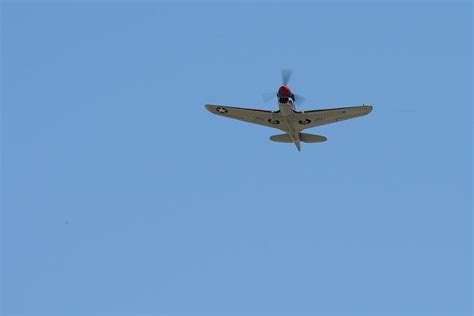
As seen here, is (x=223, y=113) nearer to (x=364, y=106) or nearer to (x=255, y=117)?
(x=255, y=117)

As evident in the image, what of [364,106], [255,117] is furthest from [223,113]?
[364,106]

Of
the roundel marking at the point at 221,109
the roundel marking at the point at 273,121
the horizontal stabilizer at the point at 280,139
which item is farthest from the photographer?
the roundel marking at the point at 221,109

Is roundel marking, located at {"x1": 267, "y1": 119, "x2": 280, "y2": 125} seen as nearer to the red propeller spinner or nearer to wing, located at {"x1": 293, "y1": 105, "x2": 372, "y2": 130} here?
wing, located at {"x1": 293, "y1": 105, "x2": 372, "y2": 130}

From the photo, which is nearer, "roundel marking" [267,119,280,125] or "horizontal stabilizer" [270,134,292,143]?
"roundel marking" [267,119,280,125]

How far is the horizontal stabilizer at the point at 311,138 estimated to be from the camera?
196ft

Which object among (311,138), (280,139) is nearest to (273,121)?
(280,139)

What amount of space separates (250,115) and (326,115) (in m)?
3.69

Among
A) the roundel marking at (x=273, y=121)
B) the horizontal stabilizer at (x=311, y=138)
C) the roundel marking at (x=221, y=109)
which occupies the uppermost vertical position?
the roundel marking at (x=221, y=109)

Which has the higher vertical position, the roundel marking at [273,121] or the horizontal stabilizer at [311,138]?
the roundel marking at [273,121]

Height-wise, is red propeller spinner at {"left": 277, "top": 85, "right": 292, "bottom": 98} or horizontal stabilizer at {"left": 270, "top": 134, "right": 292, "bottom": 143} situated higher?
red propeller spinner at {"left": 277, "top": 85, "right": 292, "bottom": 98}

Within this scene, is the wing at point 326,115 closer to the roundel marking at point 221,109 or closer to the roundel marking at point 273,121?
the roundel marking at point 273,121

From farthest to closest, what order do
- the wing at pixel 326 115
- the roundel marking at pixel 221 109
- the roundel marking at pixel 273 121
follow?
the roundel marking at pixel 221 109, the roundel marking at pixel 273 121, the wing at pixel 326 115

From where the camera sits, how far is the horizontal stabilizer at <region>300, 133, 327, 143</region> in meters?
59.6

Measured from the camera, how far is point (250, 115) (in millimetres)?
A: 60125
